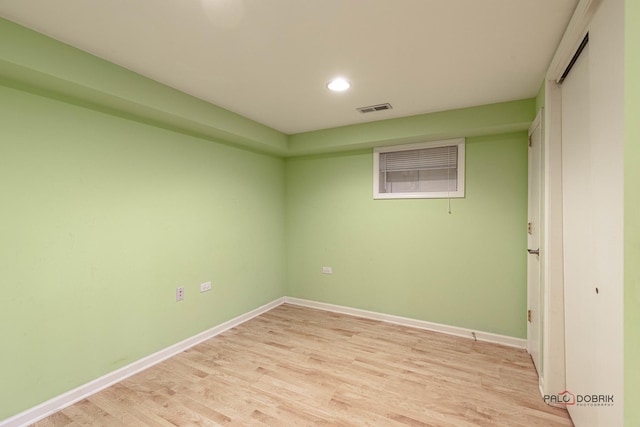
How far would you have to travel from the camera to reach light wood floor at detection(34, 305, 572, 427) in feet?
6.15

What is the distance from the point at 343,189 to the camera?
378 centimetres

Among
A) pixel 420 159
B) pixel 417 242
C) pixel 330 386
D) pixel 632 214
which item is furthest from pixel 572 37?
pixel 330 386

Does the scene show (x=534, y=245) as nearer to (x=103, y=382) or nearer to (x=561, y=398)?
(x=561, y=398)

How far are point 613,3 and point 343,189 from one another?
285 cm

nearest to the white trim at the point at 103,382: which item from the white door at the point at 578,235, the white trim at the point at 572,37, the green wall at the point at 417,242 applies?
the green wall at the point at 417,242

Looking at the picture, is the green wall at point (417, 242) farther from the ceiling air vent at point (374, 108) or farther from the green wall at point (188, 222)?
the ceiling air vent at point (374, 108)

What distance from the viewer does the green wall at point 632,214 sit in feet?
2.62

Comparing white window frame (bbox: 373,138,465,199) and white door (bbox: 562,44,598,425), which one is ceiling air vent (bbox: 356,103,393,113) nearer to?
white window frame (bbox: 373,138,465,199)

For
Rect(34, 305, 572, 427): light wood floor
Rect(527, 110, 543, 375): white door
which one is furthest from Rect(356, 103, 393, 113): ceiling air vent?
Rect(34, 305, 572, 427): light wood floor

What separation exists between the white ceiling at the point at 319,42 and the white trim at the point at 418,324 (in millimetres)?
2379

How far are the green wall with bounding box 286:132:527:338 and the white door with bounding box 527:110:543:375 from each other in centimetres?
14

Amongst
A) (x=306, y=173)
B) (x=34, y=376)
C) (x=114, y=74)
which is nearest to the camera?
(x=34, y=376)

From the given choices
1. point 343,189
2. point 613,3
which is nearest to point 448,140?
point 343,189

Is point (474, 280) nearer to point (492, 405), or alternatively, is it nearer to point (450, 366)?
point (450, 366)
